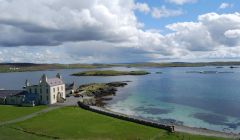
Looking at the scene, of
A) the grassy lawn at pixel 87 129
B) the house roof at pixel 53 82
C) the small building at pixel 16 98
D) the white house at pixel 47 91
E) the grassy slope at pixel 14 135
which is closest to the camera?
the grassy slope at pixel 14 135

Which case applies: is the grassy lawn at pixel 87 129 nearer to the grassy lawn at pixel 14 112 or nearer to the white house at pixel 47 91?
the grassy lawn at pixel 14 112

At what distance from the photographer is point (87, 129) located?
177 ft

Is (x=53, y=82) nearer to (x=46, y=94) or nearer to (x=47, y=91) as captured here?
(x=47, y=91)

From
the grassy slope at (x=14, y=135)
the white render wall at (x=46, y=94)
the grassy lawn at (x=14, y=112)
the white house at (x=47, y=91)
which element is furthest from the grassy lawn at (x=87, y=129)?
the white house at (x=47, y=91)

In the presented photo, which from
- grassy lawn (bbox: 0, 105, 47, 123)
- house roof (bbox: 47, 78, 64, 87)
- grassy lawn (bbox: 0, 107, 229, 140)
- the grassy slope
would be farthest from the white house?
the grassy slope

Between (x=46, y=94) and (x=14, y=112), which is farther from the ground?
(x=46, y=94)

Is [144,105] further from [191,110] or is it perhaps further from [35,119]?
[35,119]

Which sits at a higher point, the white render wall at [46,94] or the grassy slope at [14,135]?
the white render wall at [46,94]

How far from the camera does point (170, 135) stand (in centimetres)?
5000

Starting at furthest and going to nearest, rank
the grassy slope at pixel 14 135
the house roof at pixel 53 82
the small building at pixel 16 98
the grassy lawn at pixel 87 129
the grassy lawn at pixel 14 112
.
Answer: the house roof at pixel 53 82
the small building at pixel 16 98
the grassy lawn at pixel 14 112
the grassy lawn at pixel 87 129
the grassy slope at pixel 14 135

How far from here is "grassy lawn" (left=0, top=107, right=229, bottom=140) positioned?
48.8 m

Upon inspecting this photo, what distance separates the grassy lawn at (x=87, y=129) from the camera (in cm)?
4884

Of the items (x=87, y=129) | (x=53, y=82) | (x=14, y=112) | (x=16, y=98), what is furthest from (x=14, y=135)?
(x=53, y=82)

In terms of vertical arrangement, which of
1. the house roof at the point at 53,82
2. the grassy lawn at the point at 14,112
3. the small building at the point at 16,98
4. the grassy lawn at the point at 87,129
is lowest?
the grassy lawn at the point at 87,129
